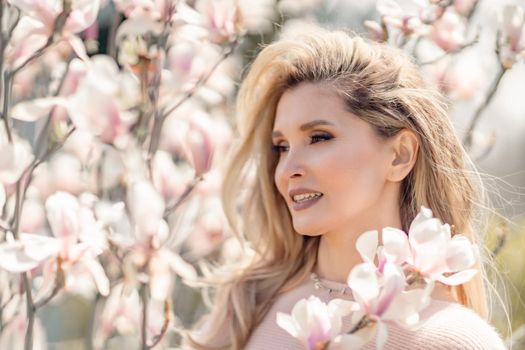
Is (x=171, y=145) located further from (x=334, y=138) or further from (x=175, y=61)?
(x=334, y=138)

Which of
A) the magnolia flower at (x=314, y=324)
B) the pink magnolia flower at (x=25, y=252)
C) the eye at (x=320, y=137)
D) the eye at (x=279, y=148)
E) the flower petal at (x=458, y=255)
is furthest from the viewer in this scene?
the eye at (x=279, y=148)

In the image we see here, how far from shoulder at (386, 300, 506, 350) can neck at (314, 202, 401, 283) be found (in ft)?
0.47

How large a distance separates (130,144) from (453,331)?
50cm

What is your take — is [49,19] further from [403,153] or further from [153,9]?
[403,153]

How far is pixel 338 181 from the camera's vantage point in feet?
4.75

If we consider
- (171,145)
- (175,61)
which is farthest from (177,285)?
(175,61)

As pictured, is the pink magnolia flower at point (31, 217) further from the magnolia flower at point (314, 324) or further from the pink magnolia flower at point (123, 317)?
the magnolia flower at point (314, 324)

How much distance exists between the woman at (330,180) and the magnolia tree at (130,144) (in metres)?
0.08

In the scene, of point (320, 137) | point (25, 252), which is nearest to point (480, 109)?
point (320, 137)

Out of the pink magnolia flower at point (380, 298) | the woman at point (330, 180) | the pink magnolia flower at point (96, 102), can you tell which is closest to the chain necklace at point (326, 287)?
the woman at point (330, 180)

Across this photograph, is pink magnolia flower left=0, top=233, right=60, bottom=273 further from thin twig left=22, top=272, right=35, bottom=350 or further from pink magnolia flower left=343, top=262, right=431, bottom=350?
pink magnolia flower left=343, top=262, right=431, bottom=350

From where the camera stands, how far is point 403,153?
152cm

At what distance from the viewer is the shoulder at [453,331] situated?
4.52 feet

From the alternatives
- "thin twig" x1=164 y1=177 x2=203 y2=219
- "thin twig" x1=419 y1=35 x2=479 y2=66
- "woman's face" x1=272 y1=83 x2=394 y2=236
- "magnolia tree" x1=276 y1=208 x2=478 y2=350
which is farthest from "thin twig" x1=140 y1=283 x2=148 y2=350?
"thin twig" x1=419 y1=35 x2=479 y2=66
